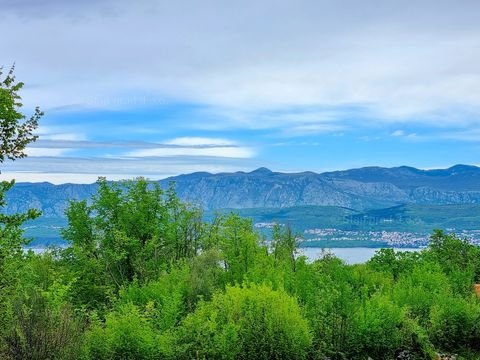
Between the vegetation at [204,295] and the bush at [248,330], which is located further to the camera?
the bush at [248,330]

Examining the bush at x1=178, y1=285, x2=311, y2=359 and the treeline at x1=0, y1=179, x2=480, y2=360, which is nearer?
the treeline at x1=0, y1=179, x2=480, y2=360

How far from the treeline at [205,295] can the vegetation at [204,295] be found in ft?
0.29

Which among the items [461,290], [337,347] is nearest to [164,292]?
[337,347]

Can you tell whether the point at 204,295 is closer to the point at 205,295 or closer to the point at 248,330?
the point at 205,295

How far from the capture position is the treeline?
27047mm

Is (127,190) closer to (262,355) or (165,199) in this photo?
(165,199)

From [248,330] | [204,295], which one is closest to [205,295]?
[204,295]

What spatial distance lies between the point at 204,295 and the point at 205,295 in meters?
A: 0.10

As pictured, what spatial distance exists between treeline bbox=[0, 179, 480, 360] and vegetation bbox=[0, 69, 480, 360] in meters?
0.09

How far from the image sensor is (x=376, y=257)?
6219cm

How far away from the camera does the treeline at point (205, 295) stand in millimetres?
27047

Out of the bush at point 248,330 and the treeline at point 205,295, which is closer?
the treeline at point 205,295

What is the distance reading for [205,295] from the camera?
41.4 meters

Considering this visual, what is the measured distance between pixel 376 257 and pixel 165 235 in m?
23.5
